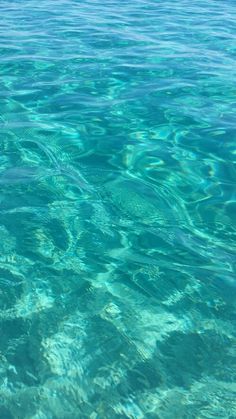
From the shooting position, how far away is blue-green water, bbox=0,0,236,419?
260 cm

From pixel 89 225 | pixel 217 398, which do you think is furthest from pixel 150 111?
pixel 217 398

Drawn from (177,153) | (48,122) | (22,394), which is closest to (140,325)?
(22,394)

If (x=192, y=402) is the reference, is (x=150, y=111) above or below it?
above

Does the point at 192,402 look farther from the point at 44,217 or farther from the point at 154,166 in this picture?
the point at 154,166

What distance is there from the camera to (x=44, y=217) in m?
4.07

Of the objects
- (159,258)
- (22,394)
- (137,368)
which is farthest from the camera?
(159,258)

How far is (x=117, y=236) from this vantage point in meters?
3.85

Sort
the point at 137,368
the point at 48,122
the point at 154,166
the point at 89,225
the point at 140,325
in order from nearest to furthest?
1. the point at 137,368
2. the point at 140,325
3. the point at 89,225
4. the point at 154,166
5. the point at 48,122

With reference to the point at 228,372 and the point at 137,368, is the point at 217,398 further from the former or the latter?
the point at 137,368

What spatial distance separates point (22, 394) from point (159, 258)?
1587 mm

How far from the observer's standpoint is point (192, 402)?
2500mm

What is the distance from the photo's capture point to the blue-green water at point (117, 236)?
102 inches

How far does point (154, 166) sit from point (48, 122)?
1767 millimetres

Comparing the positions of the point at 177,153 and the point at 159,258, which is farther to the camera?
the point at 177,153
